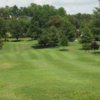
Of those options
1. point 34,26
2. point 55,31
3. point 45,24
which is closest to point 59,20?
point 45,24

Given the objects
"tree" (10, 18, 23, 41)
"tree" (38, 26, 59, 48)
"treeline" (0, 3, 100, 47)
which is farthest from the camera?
"tree" (10, 18, 23, 41)

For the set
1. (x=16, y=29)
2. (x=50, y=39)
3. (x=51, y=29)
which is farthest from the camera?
(x=16, y=29)

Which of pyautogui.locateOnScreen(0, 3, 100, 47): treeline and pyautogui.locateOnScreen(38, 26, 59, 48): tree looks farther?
pyautogui.locateOnScreen(38, 26, 59, 48): tree

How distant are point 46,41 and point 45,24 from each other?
1648 inches

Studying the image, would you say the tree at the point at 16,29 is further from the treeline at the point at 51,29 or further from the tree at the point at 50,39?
the tree at the point at 50,39

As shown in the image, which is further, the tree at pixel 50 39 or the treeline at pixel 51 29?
the tree at pixel 50 39

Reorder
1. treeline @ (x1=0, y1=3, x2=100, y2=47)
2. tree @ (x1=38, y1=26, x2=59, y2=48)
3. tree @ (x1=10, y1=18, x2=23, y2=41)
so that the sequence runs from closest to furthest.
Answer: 1. treeline @ (x1=0, y1=3, x2=100, y2=47)
2. tree @ (x1=38, y1=26, x2=59, y2=48)
3. tree @ (x1=10, y1=18, x2=23, y2=41)

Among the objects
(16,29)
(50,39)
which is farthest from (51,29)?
(16,29)

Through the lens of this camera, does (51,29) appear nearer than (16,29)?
Yes

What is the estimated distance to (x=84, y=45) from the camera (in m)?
82.4

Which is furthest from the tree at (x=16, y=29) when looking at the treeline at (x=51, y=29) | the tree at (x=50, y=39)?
the tree at (x=50, y=39)

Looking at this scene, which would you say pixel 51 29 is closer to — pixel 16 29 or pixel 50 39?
pixel 50 39

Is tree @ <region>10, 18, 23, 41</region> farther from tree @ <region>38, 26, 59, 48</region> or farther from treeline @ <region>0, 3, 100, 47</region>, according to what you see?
tree @ <region>38, 26, 59, 48</region>

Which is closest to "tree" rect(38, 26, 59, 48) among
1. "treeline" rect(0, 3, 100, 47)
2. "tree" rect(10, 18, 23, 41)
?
"treeline" rect(0, 3, 100, 47)
